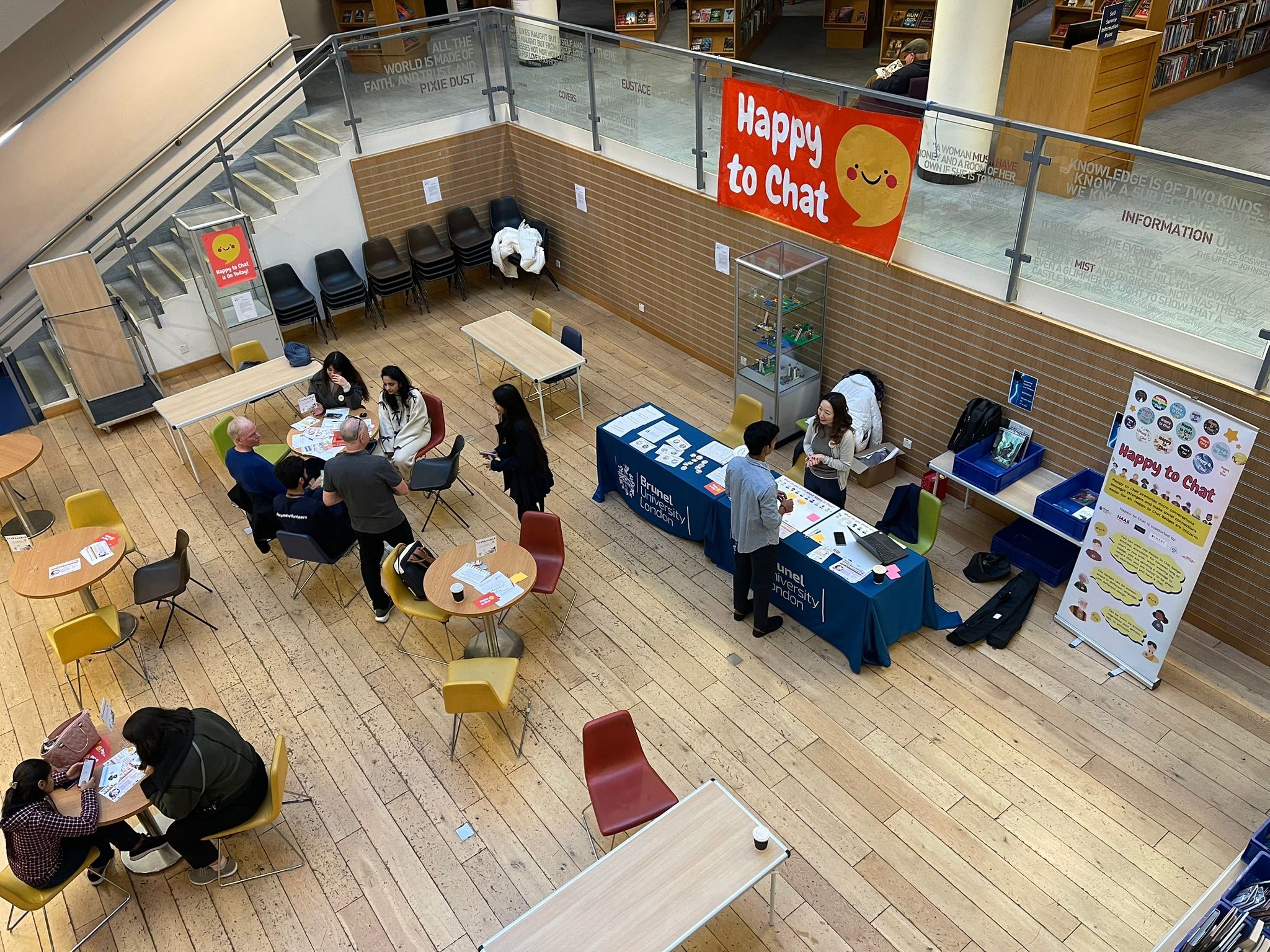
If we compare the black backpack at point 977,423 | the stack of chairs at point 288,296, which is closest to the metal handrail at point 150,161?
the stack of chairs at point 288,296

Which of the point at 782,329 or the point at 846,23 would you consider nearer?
the point at 782,329

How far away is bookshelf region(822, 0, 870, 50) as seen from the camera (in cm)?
1327

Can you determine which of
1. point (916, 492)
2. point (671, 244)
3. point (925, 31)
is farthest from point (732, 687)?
point (925, 31)

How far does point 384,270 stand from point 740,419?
5.12 metres

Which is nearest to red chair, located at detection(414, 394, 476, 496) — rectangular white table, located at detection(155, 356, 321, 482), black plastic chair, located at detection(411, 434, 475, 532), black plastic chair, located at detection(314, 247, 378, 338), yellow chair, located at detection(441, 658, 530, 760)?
black plastic chair, located at detection(411, 434, 475, 532)

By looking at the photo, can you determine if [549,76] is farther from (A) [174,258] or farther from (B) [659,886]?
(B) [659,886]

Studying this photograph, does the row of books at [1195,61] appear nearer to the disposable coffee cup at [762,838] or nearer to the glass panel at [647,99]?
the glass panel at [647,99]

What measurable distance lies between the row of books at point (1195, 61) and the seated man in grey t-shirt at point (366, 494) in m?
9.55

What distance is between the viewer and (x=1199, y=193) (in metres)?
5.14

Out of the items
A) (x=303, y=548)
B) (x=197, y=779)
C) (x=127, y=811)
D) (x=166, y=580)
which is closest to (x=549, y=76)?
(x=303, y=548)

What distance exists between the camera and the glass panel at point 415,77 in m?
9.73

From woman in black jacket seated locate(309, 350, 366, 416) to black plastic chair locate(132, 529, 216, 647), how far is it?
5.55 feet

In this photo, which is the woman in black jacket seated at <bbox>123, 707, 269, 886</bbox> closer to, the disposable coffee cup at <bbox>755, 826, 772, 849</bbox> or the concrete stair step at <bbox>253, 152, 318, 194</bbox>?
the disposable coffee cup at <bbox>755, 826, 772, 849</bbox>

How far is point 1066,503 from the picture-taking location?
6.14 meters
